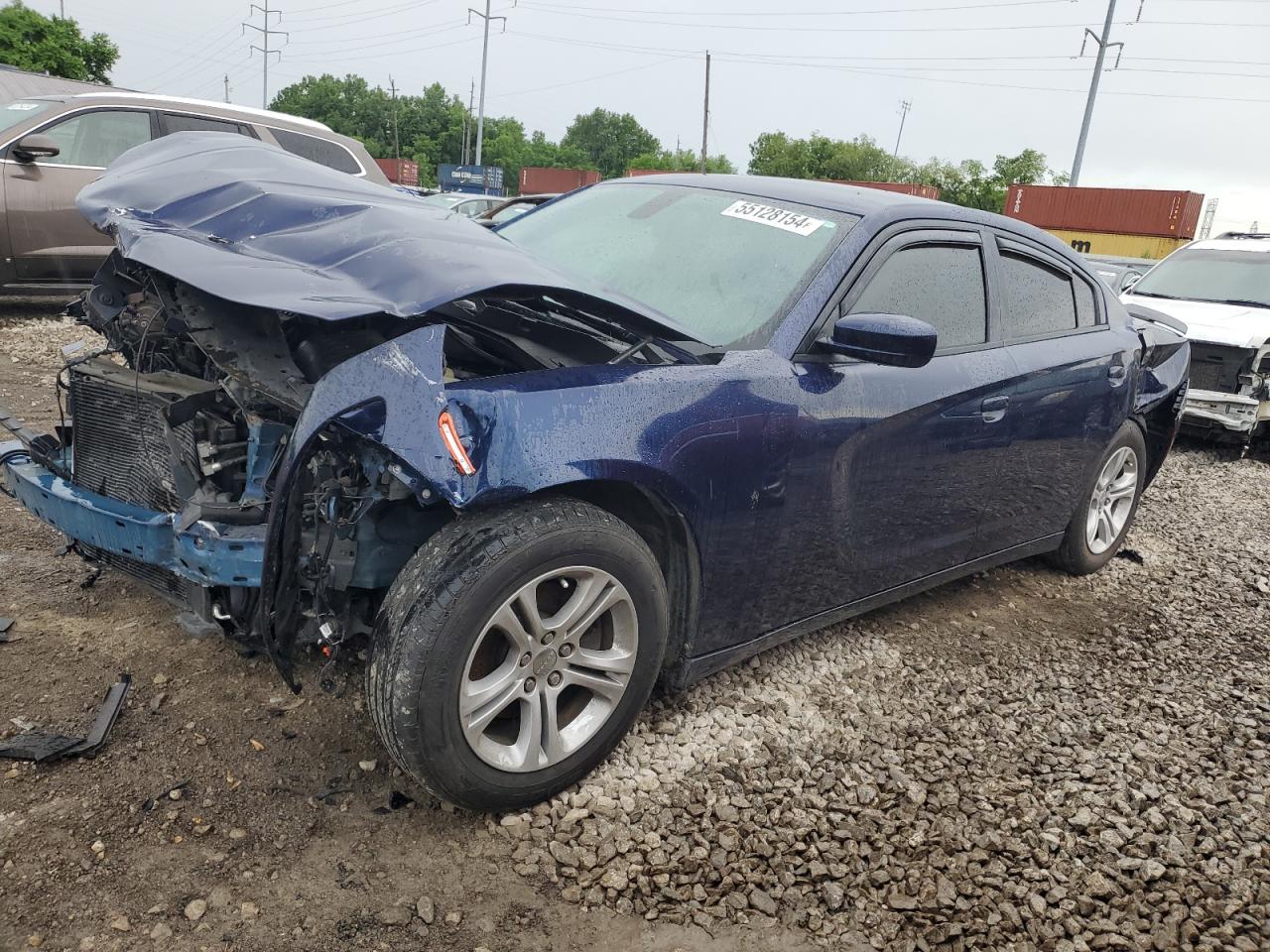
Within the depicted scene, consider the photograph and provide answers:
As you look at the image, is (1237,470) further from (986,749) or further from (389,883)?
(389,883)

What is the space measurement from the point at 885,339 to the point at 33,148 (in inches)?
292

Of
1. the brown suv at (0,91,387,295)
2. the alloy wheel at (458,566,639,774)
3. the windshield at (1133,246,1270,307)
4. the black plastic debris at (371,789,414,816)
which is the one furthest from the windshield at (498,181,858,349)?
the windshield at (1133,246,1270,307)

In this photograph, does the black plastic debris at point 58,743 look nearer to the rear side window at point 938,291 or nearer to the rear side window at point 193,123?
the rear side window at point 938,291

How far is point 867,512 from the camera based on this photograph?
10.1 feet

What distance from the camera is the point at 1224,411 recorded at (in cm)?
764

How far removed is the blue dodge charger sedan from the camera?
7.24ft

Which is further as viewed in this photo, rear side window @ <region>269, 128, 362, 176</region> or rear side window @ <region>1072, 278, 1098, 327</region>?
rear side window @ <region>269, 128, 362, 176</region>

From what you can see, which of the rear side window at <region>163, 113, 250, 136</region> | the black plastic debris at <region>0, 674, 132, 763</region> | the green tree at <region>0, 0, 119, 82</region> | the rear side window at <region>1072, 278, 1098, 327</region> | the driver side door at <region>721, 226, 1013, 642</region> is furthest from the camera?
the green tree at <region>0, 0, 119, 82</region>

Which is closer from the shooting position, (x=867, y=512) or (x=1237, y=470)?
(x=867, y=512)

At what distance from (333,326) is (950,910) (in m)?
2.22

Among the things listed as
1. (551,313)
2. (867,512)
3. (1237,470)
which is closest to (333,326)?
(551,313)

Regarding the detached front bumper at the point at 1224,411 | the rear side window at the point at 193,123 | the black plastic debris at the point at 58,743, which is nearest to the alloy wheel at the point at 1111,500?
the detached front bumper at the point at 1224,411

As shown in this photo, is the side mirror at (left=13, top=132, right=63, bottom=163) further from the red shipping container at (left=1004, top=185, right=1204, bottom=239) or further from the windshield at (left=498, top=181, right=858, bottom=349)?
the red shipping container at (left=1004, top=185, right=1204, bottom=239)

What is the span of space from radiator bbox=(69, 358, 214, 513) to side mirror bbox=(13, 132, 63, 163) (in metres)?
5.57
